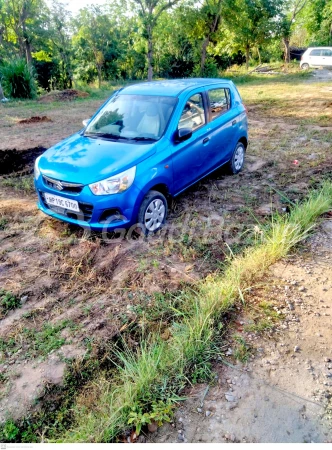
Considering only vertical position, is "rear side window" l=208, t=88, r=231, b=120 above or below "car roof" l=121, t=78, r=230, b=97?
below

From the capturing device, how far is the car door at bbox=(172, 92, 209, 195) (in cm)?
417

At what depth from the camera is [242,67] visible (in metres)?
28.0

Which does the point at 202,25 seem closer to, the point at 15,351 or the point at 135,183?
the point at 135,183

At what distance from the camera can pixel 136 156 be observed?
145 inches

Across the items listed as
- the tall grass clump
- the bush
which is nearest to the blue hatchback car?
the tall grass clump

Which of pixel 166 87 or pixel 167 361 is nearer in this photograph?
pixel 167 361

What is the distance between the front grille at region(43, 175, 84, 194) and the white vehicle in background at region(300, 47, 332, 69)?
2720cm

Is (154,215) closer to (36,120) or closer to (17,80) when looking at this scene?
(36,120)

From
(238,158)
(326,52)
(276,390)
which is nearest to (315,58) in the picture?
(326,52)

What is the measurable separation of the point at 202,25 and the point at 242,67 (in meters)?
8.14

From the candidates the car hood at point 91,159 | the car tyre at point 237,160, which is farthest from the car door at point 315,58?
the car hood at point 91,159

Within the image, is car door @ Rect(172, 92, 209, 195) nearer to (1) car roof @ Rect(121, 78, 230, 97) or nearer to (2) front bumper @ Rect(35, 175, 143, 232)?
(1) car roof @ Rect(121, 78, 230, 97)

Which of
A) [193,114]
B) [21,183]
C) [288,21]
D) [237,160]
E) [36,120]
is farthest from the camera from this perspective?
[288,21]

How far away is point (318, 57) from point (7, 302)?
2855cm
